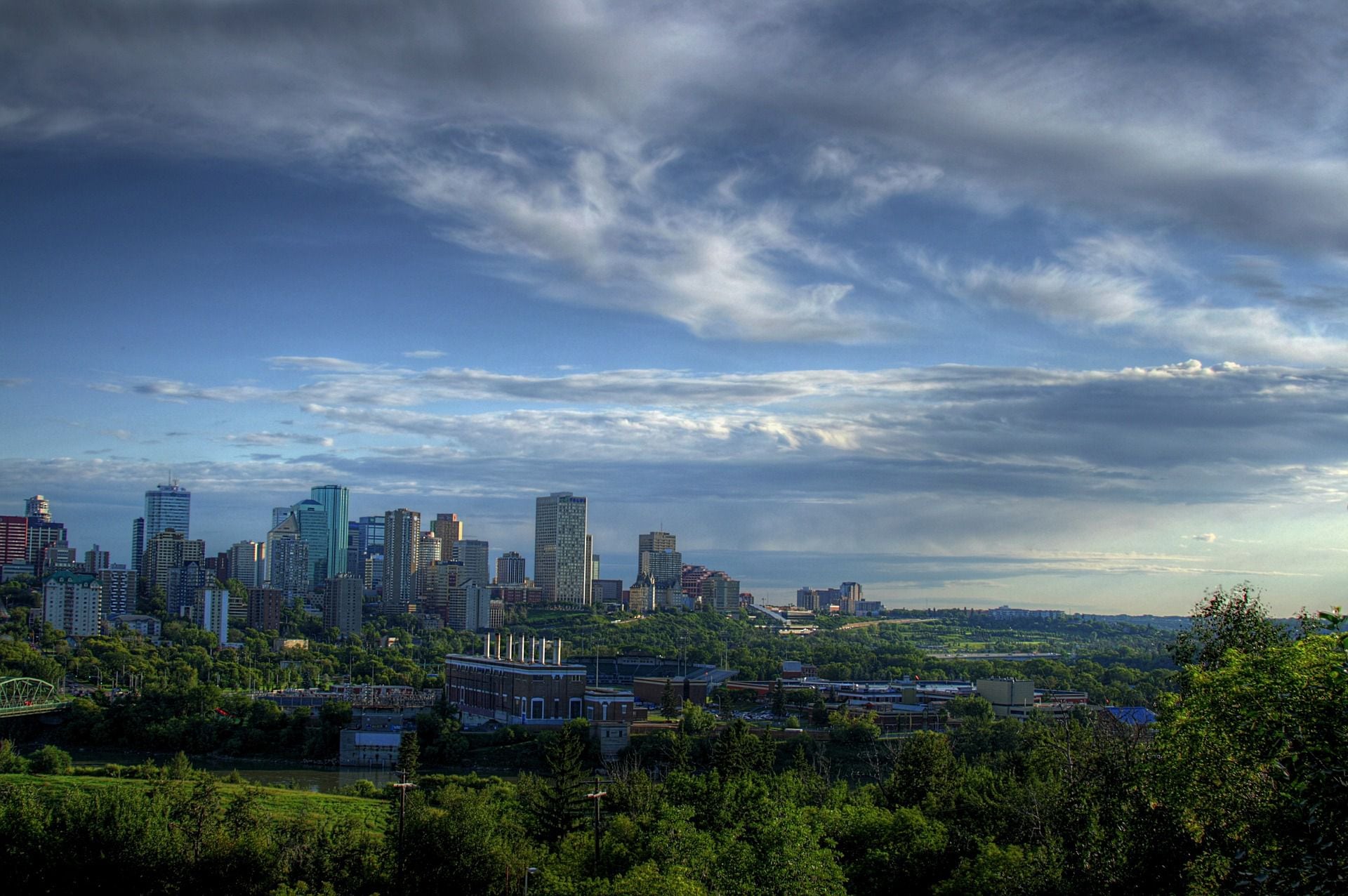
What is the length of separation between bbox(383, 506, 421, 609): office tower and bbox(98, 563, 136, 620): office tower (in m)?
44.9

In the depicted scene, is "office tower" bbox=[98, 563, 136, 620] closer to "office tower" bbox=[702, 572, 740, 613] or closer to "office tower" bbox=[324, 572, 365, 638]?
"office tower" bbox=[324, 572, 365, 638]

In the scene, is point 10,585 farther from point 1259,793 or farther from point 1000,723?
point 1259,793

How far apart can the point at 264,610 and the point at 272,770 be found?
244 feet

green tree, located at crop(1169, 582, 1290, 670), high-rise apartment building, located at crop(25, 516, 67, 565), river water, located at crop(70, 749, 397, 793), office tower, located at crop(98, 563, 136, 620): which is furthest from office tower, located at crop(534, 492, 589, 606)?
green tree, located at crop(1169, 582, 1290, 670)

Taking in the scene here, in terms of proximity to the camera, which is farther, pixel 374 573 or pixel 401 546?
pixel 374 573

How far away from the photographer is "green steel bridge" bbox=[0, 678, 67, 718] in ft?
201

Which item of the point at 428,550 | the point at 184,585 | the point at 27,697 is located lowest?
the point at 27,697

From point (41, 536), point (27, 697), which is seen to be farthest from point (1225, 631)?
point (41, 536)

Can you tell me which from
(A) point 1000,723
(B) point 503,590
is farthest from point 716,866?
(B) point 503,590

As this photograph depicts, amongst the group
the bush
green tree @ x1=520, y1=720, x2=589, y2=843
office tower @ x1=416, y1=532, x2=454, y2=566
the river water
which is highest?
office tower @ x1=416, y1=532, x2=454, y2=566

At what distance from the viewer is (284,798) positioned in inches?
1564

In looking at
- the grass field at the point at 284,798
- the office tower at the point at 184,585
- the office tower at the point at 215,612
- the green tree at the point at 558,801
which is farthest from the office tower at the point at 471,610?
the green tree at the point at 558,801

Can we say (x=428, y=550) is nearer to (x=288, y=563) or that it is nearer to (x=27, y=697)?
(x=288, y=563)

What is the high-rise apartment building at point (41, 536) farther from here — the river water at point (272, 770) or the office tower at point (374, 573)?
the river water at point (272, 770)
